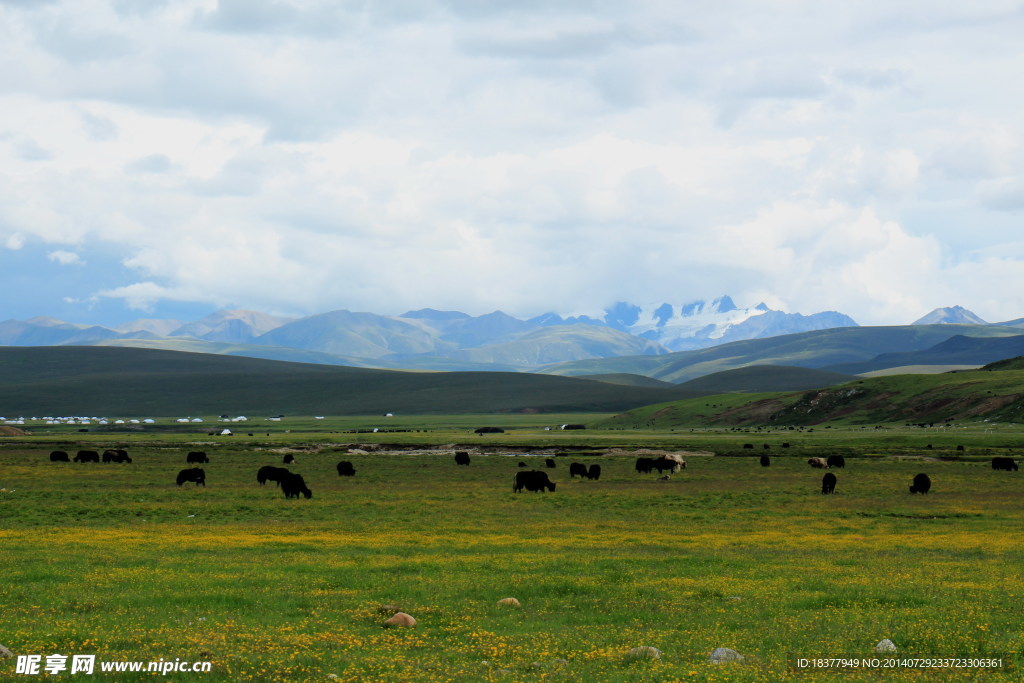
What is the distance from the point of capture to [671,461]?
6294 centimetres

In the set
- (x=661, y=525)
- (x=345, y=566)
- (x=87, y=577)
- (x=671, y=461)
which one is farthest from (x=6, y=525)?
(x=671, y=461)

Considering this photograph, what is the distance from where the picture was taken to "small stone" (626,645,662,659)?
42.2 ft

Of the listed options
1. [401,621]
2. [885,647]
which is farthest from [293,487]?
[885,647]

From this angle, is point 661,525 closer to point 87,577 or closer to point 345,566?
point 345,566

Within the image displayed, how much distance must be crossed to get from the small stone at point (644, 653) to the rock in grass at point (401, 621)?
13.5ft

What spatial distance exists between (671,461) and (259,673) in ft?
175

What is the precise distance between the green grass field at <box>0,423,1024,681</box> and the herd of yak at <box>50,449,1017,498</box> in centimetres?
114

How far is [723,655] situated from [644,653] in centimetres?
118

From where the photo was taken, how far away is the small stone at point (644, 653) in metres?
12.9

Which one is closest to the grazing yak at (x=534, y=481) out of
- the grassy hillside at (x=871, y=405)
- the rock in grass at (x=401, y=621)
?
the rock in grass at (x=401, y=621)

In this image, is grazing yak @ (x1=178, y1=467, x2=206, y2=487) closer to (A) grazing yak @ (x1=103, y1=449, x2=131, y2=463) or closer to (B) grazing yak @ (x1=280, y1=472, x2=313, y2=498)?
(B) grazing yak @ (x1=280, y1=472, x2=313, y2=498)

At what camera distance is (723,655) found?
510 inches

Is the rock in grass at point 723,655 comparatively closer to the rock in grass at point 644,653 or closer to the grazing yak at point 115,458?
the rock in grass at point 644,653

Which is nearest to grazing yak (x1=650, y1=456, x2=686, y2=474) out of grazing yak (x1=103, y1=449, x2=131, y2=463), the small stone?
grazing yak (x1=103, y1=449, x2=131, y2=463)
